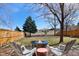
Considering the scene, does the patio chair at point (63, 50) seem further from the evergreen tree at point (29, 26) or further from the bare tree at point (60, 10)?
the evergreen tree at point (29, 26)

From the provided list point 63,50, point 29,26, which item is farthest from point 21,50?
point 63,50

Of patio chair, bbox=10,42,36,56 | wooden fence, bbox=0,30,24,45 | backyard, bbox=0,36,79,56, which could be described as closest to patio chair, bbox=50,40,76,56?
backyard, bbox=0,36,79,56

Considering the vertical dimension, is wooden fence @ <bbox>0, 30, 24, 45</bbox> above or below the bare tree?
below

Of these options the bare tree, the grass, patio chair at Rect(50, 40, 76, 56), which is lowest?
patio chair at Rect(50, 40, 76, 56)

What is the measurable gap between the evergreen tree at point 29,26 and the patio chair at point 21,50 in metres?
0.16

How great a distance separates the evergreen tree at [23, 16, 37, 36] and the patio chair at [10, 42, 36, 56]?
0.16m

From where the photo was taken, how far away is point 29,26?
5.94 ft

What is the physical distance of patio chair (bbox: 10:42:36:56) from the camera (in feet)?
5.90

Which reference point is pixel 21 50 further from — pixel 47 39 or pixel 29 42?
pixel 47 39

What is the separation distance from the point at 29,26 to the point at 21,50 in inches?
9.1

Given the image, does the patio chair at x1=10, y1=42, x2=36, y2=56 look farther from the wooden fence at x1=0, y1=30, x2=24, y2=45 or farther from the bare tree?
the bare tree

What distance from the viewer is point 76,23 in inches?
70.8

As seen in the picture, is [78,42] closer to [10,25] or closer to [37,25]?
[37,25]

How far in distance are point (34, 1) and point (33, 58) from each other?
0.52 m
